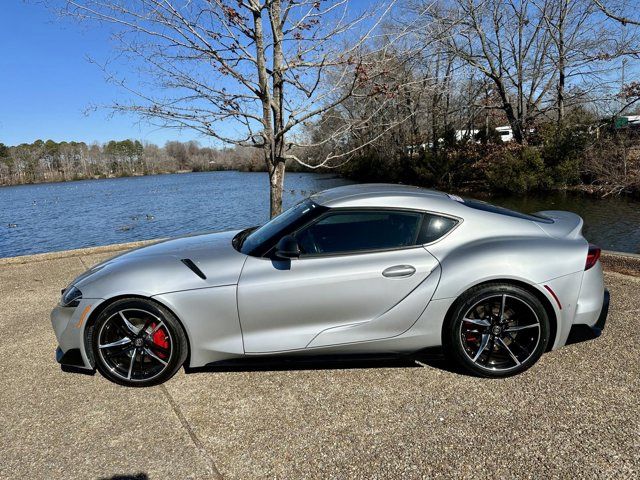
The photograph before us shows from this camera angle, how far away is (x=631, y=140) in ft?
60.7

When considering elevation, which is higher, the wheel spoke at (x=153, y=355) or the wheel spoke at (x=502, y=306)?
the wheel spoke at (x=502, y=306)

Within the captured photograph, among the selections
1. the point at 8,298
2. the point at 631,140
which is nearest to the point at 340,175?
the point at 631,140

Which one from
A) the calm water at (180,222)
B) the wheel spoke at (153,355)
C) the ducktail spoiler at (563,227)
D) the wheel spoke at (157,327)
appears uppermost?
the ducktail spoiler at (563,227)

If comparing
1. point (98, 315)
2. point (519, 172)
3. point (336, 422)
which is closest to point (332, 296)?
point (336, 422)

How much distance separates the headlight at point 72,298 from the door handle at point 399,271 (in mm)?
2185

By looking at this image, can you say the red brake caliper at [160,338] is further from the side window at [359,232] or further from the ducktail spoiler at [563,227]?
the ducktail spoiler at [563,227]

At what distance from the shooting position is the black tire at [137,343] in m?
3.02

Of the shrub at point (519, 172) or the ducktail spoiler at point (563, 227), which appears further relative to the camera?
the shrub at point (519, 172)

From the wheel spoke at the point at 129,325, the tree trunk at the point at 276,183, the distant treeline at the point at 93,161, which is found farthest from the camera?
the distant treeline at the point at 93,161

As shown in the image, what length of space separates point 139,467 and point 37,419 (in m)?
0.99

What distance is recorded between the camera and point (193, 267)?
3119 millimetres

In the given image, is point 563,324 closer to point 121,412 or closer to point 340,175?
point 121,412

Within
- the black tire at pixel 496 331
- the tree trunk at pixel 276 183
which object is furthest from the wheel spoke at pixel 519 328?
the tree trunk at pixel 276 183

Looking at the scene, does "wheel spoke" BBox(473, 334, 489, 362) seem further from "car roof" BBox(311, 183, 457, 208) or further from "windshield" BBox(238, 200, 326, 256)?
"windshield" BBox(238, 200, 326, 256)
